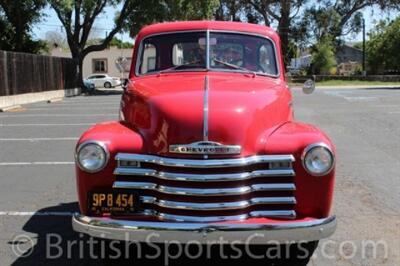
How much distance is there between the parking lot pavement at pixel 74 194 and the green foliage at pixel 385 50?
44.6m

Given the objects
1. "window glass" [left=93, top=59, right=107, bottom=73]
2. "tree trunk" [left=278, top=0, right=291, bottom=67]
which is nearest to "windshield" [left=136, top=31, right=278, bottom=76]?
"tree trunk" [left=278, top=0, right=291, bottom=67]

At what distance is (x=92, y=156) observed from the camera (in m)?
4.70

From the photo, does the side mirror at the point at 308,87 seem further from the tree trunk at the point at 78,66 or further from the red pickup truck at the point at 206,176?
the tree trunk at the point at 78,66

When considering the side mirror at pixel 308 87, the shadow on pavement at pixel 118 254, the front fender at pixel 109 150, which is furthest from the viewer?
the side mirror at pixel 308 87

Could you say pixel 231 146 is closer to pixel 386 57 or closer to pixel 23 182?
pixel 23 182

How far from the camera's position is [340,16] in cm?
6378

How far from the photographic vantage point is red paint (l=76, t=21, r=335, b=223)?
4.63 meters

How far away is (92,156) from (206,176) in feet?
3.07

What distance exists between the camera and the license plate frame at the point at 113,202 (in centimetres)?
459

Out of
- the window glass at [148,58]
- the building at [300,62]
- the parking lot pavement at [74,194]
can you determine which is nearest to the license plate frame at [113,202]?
the parking lot pavement at [74,194]

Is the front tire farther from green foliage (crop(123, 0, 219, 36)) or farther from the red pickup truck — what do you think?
the red pickup truck

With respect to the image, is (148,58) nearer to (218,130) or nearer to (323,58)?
(218,130)

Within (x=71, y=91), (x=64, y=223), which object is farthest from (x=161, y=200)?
(x=71, y=91)

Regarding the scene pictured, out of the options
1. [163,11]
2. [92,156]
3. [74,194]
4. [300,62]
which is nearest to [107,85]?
[163,11]
